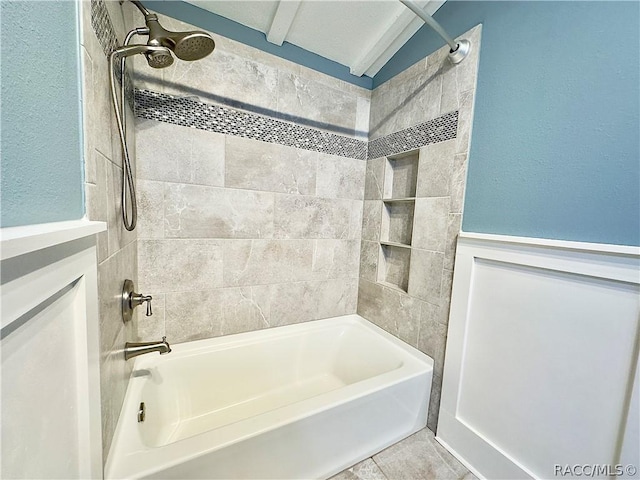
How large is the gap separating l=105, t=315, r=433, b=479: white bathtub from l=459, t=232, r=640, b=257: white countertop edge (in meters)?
0.78

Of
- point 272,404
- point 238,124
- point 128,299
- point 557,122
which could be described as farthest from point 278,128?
point 272,404

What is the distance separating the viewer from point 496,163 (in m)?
1.18

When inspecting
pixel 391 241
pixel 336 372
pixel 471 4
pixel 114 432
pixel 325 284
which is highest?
pixel 471 4

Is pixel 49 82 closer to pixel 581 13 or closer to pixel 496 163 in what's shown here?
pixel 496 163

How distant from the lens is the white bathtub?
2.94 feet

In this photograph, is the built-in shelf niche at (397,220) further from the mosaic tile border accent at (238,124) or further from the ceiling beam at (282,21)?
the ceiling beam at (282,21)

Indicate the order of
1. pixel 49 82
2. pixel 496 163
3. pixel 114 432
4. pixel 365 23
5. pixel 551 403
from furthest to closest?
pixel 365 23
pixel 496 163
pixel 551 403
pixel 114 432
pixel 49 82

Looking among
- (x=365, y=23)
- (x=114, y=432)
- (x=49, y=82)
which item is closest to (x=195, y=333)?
(x=114, y=432)

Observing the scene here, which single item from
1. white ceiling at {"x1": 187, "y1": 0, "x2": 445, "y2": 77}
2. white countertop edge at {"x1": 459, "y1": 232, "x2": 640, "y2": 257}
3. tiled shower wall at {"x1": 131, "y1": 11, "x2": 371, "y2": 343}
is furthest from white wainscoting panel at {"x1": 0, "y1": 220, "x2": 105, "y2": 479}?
white ceiling at {"x1": 187, "y1": 0, "x2": 445, "y2": 77}

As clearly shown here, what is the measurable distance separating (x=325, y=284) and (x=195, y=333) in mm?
927

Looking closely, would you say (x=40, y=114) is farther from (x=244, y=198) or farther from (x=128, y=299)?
(x=244, y=198)

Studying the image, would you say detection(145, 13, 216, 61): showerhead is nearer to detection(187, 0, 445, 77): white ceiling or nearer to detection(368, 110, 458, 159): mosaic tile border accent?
detection(187, 0, 445, 77): white ceiling

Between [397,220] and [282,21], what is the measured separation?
144 centimetres

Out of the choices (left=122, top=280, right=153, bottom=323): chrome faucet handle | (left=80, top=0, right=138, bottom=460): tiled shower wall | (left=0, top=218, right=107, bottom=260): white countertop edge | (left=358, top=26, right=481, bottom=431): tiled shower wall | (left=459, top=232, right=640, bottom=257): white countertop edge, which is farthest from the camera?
(left=358, top=26, right=481, bottom=431): tiled shower wall
